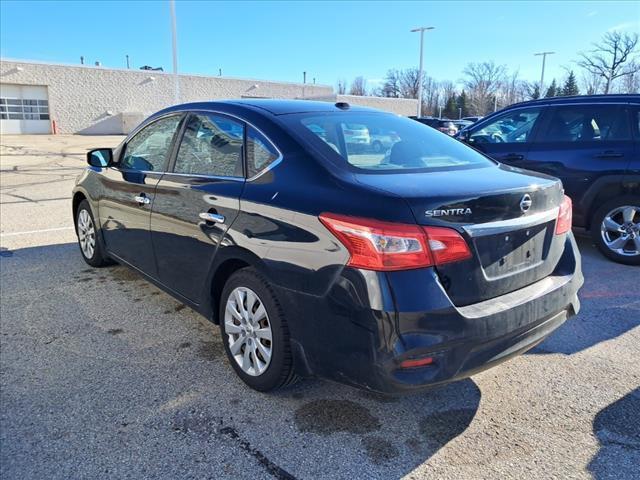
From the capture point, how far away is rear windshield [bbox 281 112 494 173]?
2.88 m

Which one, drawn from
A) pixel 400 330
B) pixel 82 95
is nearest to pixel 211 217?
pixel 400 330

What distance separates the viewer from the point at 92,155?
184 inches

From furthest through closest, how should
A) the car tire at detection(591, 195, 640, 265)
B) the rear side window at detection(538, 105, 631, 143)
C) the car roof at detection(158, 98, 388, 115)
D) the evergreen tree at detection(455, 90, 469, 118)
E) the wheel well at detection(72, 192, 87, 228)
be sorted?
the evergreen tree at detection(455, 90, 469, 118) < the rear side window at detection(538, 105, 631, 143) < the car tire at detection(591, 195, 640, 265) < the wheel well at detection(72, 192, 87, 228) < the car roof at detection(158, 98, 388, 115)

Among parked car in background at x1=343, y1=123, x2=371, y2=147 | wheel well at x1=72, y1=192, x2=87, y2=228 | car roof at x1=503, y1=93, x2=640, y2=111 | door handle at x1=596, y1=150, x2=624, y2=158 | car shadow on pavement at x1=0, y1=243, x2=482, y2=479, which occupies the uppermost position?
car roof at x1=503, y1=93, x2=640, y2=111

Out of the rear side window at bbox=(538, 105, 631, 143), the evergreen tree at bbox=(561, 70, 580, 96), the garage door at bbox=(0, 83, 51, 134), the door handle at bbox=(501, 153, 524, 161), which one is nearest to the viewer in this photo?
the rear side window at bbox=(538, 105, 631, 143)

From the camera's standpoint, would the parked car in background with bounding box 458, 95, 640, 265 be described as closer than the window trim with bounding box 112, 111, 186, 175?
No

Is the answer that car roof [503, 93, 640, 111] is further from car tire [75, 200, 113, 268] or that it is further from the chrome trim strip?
car tire [75, 200, 113, 268]

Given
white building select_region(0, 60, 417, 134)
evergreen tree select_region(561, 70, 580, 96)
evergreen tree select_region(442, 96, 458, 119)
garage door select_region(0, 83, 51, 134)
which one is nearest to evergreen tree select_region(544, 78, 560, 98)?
evergreen tree select_region(561, 70, 580, 96)

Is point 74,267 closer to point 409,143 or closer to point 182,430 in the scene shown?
point 182,430

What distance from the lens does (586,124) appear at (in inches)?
232

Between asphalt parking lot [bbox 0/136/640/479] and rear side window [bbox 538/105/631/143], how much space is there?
2.38 m

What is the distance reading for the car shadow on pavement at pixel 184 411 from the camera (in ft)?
7.91

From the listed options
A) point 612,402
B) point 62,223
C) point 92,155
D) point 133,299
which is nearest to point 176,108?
point 92,155

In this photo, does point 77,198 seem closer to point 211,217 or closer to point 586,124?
point 211,217
